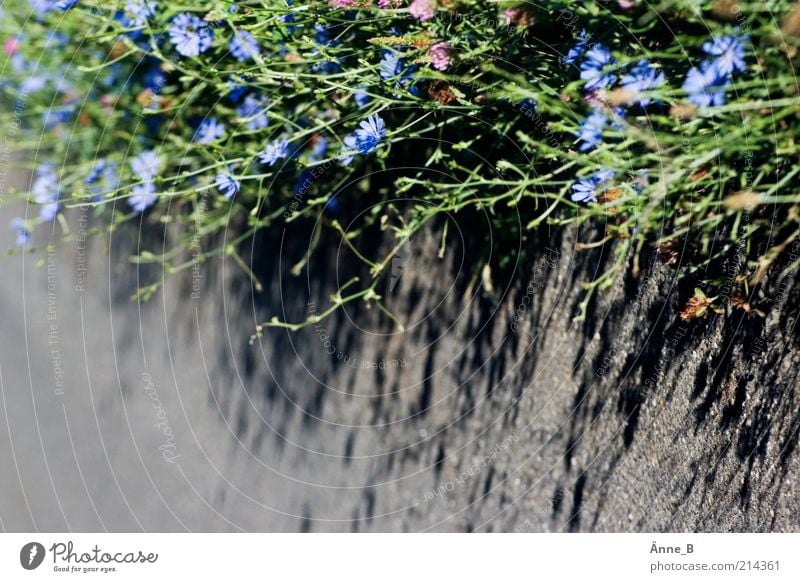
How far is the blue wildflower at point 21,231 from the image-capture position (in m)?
0.82

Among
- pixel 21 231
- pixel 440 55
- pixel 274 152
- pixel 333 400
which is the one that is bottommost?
pixel 333 400

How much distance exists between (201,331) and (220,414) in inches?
4.8

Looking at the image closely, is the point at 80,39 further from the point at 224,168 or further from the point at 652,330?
the point at 652,330

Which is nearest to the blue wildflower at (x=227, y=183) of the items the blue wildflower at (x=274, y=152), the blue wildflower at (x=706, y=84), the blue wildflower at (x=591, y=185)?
the blue wildflower at (x=274, y=152)

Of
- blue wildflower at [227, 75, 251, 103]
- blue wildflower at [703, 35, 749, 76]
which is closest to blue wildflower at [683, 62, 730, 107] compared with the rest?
blue wildflower at [703, 35, 749, 76]

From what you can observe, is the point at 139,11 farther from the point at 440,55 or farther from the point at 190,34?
the point at 440,55

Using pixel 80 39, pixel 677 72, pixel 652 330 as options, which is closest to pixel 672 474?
pixel 652 330

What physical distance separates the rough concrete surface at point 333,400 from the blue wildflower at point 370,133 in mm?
149

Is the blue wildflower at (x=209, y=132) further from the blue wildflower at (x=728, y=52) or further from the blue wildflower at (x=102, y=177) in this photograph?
the blue wildflower at (x=728, y=52)

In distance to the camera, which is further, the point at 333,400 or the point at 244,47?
the point at 333,400

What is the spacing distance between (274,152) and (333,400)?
14.2 inches

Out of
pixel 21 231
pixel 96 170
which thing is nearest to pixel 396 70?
pixel 96 170

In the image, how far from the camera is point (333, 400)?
2.93 ft

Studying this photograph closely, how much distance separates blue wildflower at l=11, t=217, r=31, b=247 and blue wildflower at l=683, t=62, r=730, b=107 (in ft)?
2.64
